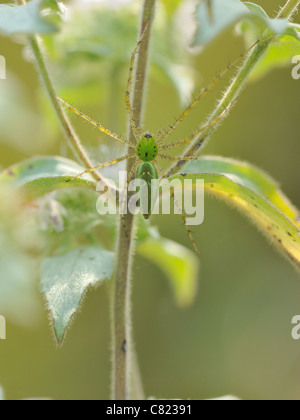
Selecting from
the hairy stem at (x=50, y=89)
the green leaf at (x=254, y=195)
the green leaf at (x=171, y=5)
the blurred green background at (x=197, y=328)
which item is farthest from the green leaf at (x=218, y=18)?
the blurred green background at (x=197, y=328)

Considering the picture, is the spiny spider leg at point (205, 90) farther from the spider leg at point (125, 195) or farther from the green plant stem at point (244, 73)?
the spider leg at point (125, 195)

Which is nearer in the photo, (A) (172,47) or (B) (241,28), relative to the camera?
(B) (241,28)

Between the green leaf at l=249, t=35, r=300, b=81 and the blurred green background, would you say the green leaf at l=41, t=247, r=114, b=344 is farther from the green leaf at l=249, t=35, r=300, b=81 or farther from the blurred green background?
the blurred green background

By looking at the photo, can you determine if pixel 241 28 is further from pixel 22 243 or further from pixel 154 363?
pixel 154 363

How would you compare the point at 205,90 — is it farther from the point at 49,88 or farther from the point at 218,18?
the point at 218,18

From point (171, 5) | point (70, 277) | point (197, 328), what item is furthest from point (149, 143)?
point (197, 328)

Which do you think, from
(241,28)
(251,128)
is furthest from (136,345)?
(241,28)

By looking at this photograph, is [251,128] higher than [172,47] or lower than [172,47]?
higher

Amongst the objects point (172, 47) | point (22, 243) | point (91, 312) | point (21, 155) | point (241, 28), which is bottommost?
point (22, 243)
